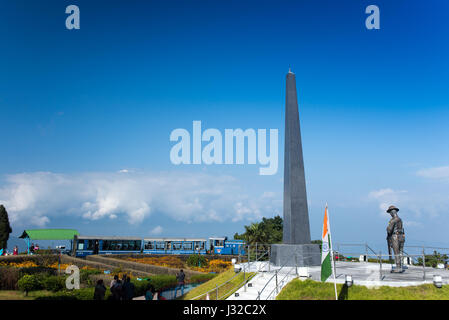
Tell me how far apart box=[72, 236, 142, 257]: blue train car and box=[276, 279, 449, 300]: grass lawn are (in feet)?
103

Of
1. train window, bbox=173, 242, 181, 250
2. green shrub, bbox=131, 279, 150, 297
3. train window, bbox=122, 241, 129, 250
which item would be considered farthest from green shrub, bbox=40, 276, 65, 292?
train window, bbox=173, 242, 181, 250

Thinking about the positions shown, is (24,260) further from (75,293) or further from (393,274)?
(393,274)

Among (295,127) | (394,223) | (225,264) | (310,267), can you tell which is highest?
(295,127)

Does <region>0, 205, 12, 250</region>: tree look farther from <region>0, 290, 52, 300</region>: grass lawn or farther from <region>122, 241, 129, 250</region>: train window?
<region>0, 290, 52, 300</region>: grass lawn

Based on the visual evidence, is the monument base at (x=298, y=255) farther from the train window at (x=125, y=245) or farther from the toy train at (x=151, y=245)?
the train window at (x=125, y=245)

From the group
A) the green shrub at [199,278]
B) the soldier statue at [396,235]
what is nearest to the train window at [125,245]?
the green shrub at [199,278]

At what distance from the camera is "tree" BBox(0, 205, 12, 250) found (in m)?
35.7

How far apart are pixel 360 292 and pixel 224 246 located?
100ft

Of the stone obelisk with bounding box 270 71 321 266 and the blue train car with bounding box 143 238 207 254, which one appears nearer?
the stone obelisk with bounding box 270 71 321 266

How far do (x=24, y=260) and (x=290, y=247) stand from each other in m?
23.5

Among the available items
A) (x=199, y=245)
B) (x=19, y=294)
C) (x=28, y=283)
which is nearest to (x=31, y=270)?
(x=19, y=294)

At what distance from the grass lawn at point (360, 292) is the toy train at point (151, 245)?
26665 mm
